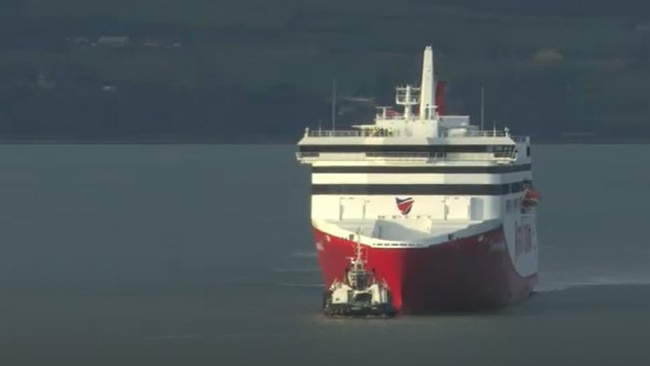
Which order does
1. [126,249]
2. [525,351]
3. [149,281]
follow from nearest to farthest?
[525,351], [149,281], [126,249]

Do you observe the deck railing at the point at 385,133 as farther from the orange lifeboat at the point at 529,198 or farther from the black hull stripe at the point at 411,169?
the orange lifeboat at the point at 529,198

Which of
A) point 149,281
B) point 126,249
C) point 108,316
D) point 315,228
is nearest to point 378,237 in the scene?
point 315,228

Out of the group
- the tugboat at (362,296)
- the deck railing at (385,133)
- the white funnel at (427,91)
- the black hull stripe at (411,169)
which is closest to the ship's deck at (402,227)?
the tugboat at (362,296)

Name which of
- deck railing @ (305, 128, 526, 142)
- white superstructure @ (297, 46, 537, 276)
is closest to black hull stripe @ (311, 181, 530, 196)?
white superstructure @ (297, 46, 537, 276)

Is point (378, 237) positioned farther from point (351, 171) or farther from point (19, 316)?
point (19, 316)

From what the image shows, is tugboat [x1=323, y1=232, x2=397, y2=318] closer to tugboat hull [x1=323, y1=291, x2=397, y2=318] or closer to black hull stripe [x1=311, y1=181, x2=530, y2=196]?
tugboat hull [x1=323, y1=291, x2=397, y2=318]

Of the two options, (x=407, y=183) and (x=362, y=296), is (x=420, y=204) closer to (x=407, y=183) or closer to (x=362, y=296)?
(x=407, y=183)

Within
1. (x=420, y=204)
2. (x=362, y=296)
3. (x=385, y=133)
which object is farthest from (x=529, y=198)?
(x=362, y=296)
